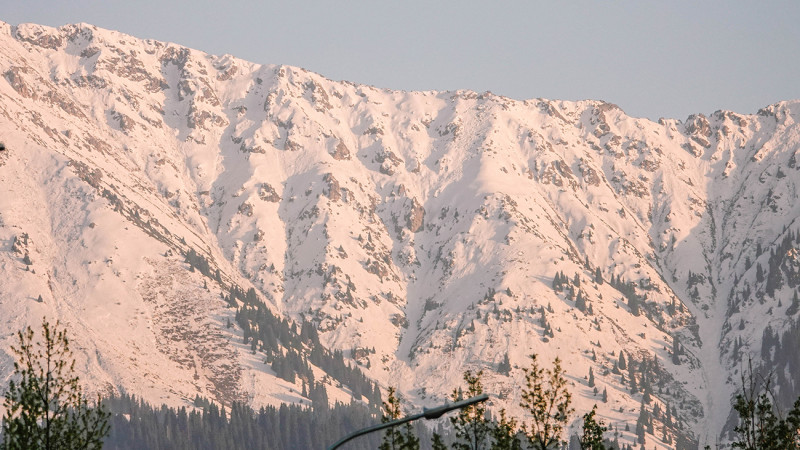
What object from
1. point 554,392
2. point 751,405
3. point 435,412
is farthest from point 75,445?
point 751,405

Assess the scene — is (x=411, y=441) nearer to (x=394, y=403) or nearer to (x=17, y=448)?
(x=394, y=403)

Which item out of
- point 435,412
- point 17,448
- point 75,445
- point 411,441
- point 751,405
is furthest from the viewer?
point 411,441

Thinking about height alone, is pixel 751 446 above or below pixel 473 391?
below

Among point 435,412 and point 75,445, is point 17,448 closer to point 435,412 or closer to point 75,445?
point 75,445

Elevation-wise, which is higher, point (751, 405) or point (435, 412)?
point (751, 405)

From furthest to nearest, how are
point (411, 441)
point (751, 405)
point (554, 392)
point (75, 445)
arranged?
point (411, 441) → point (554, 392) → point (751, 405) → point (75, 445)

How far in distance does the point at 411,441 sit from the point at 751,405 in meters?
27.9

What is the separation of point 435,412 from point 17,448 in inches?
1506

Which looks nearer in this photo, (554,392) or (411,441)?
(554,392)

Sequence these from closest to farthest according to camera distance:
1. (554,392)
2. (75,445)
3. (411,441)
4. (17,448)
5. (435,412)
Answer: (435,412), (17,448), (75,445), (554,392), (411,441)

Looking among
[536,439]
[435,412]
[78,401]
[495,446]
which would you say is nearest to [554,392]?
[536,439]

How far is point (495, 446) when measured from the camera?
4124 inches

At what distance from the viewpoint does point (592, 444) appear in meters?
105

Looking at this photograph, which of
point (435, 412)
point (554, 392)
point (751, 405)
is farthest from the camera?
point (554, 392)
